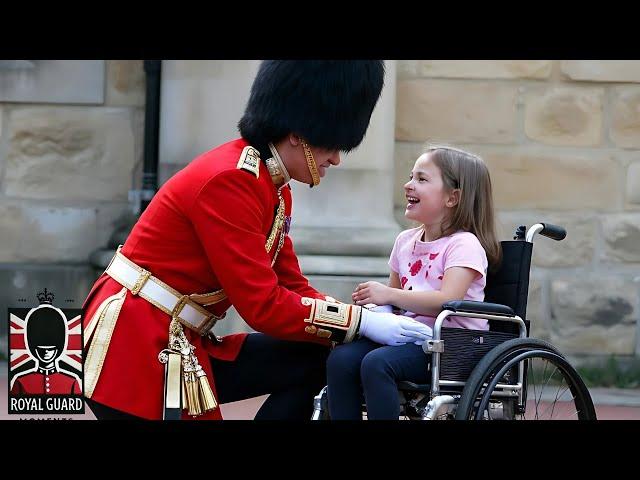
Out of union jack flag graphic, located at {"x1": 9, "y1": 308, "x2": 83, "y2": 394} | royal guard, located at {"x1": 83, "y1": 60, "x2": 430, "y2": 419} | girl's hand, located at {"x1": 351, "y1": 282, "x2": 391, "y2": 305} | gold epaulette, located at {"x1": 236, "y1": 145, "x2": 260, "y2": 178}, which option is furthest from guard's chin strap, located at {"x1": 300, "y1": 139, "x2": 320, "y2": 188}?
union jack flag graphic, located at {"x1": 9, "y1": 308, "x2": 83, "y2": 394}

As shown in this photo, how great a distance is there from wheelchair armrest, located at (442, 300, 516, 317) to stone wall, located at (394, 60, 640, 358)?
2.71 metres

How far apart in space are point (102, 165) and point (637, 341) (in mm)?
2854

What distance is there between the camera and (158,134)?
6.14 m

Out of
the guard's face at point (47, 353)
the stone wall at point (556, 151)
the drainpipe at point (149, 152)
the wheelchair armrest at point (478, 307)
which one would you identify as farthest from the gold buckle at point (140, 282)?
the stone wall at point (556, 151)

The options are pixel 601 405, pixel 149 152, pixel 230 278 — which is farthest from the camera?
pixel 149 152

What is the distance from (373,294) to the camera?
345 cm

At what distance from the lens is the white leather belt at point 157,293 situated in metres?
3.16

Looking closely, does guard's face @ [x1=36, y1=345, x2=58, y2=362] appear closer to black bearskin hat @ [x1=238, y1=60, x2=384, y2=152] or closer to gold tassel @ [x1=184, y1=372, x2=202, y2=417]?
gold tassel @ [x1=184, y1=372, x2=202, y2=417]

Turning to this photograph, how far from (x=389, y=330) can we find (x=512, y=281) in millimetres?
483

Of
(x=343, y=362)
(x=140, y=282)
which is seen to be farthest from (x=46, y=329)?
(x=343, y=362)

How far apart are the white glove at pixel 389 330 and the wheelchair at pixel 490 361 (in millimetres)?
62

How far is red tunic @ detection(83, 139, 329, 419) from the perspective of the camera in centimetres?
311

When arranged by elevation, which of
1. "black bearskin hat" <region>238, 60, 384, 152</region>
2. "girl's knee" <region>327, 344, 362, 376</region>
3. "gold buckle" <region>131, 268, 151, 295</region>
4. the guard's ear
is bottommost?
"girl's knee" <region>327, 344, 362, 376</region>

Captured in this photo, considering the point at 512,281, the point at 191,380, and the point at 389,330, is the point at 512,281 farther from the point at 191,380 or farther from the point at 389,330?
the point at 191,380
